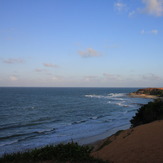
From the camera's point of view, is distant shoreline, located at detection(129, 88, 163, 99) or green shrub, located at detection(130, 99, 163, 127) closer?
green shrub, located at detection(130, 99, 163, 127)

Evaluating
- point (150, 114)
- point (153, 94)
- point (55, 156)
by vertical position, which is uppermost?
point (55, 156)

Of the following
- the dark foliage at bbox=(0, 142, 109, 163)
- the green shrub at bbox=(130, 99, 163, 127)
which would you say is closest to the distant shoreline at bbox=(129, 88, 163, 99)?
the green shrub at bbox=(130, 99, 163, 127)

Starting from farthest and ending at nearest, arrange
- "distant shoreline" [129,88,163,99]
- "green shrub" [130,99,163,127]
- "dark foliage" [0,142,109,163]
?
"distant shoreline" [129,88,163,99]
"green shrub" [130,99,163,127]
"dark foliage" [0,142,109,163]

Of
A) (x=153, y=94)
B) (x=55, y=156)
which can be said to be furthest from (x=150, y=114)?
(x=153, y=94)

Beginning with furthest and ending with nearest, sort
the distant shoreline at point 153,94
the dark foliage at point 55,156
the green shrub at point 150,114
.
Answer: the distant shoreline at point 153,94 → the green shrub at point 150,114 → the dark foliage at point 55,156

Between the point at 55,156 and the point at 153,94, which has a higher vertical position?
the point at 55,156

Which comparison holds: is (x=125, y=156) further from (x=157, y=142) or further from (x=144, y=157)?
(x=157, y=142)

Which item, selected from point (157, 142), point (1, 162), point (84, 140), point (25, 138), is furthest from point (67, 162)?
point (25, 138)

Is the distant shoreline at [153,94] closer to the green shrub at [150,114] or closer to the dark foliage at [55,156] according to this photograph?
the green shrub at [150,114]

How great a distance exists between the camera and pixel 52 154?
7781 millimetres

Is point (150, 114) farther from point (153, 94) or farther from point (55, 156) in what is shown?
point (153, 94)

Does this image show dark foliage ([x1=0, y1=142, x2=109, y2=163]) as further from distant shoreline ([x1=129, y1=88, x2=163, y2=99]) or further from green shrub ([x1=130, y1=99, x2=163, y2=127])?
distant shoreline ([x1=129, y1=88, x2=163, y2=99])

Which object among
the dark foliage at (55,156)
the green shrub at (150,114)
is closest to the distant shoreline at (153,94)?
the green shrub at (150,114)

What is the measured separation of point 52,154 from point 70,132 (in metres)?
17.4
